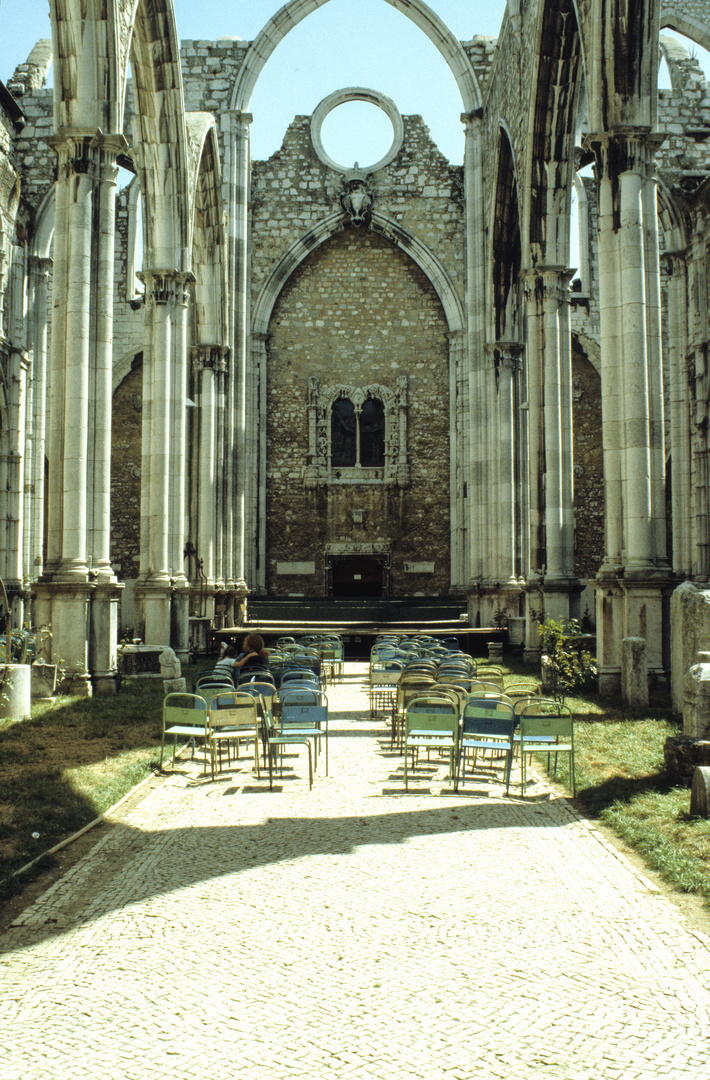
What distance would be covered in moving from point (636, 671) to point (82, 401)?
23.4ft

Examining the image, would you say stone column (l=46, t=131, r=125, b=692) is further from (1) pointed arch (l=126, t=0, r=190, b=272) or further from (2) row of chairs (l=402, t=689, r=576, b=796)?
(2) row of chairs (l=402, t=689, r=576, b=796)

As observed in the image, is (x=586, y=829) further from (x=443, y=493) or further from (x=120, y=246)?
(x=120, y=246)

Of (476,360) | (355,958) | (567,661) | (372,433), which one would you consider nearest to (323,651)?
(567,661)

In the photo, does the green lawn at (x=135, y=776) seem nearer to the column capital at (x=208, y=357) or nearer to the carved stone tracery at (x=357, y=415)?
the column capital at (x=208, y=357)

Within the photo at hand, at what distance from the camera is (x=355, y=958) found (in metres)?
3.51

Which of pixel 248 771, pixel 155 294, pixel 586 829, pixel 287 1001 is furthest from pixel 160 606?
pixel 287 1001

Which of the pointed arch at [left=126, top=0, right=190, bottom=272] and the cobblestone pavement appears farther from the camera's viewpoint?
the pointed arch at [left=126, top=0, right=190, bottom=272]

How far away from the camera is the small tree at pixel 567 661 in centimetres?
1052

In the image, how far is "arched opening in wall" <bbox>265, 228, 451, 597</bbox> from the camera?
26.2m

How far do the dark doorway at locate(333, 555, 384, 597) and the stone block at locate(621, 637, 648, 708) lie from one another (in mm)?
16536

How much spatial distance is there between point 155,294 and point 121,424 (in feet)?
35.3

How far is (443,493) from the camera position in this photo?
26266 mm

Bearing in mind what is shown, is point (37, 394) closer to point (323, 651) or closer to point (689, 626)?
point (323, 651)

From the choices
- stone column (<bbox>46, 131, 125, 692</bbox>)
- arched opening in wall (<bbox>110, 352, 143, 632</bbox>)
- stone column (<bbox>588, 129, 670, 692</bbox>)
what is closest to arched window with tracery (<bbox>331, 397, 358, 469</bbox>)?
arched opening in wall (<bbox>110, 352, 143, 632</bbox>)
